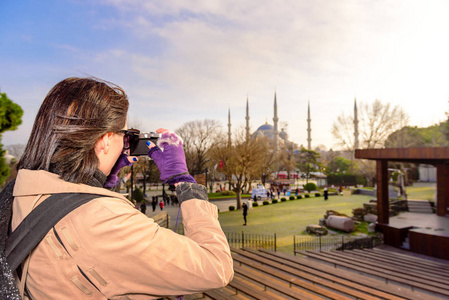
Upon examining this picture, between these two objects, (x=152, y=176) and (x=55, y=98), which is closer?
(x=55, y=98)

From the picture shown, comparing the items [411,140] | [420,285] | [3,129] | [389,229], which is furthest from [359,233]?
[411,140]

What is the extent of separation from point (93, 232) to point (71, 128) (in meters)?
0.41

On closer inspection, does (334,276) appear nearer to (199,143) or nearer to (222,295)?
(222,295)

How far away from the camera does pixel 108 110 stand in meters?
1.09

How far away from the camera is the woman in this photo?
2.91 ft

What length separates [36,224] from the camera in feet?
2.93

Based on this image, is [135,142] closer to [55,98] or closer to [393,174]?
[55,98]

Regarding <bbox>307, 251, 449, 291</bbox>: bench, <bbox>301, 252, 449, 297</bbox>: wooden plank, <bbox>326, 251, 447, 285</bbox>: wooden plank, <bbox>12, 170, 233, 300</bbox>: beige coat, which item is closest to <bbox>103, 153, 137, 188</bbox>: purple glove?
<bbox>12, 170, 233, 300</bbox>: beige coat

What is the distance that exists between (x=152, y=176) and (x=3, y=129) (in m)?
19.4

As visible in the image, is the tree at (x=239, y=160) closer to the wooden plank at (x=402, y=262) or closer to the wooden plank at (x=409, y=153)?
the wooden plank at (x=409, y=153)

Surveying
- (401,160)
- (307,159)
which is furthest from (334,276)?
(307,159)

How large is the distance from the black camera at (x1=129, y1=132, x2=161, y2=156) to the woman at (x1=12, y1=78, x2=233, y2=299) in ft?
1.07

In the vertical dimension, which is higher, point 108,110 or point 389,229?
point 108,110

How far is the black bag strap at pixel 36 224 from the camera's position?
2.92 ft
